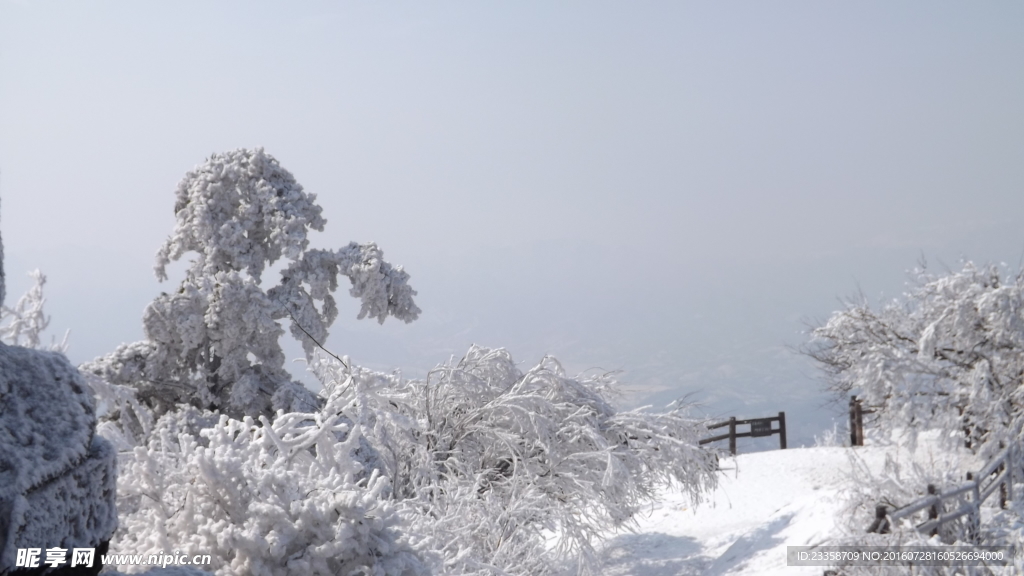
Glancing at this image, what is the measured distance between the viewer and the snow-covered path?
1192cm

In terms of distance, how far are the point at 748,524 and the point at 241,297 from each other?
11.4 m

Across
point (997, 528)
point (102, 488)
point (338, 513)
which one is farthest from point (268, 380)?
point (997, 528)

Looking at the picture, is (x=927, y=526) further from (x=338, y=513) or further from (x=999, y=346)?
(x=999, y=346)

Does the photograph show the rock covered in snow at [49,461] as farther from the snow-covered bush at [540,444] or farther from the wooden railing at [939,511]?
the wooden railing at [939,511]

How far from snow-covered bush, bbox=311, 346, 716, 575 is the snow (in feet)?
4.54

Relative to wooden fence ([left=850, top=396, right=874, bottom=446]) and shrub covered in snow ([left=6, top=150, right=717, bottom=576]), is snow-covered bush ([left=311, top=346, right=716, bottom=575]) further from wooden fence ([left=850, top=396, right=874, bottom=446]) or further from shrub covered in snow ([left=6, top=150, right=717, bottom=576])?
wooden fence ([left=850, top=396, right=874, bottom=446])

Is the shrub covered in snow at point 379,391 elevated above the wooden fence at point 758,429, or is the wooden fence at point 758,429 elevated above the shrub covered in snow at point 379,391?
the shrub covered in snow at point 379,391

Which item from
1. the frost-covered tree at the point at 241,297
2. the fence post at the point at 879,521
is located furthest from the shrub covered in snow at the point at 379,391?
the fence post at the point at 879,521

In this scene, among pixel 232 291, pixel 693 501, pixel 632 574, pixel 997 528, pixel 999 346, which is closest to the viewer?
pixel 997 528

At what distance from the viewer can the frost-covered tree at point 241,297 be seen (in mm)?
11031

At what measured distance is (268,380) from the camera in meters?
11.6

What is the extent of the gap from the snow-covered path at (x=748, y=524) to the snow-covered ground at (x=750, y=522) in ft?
0.06

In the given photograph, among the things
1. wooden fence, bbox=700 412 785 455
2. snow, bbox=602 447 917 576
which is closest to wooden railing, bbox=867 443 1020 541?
snow, bbox=602 447 917 576

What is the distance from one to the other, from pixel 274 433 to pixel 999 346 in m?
15.8
